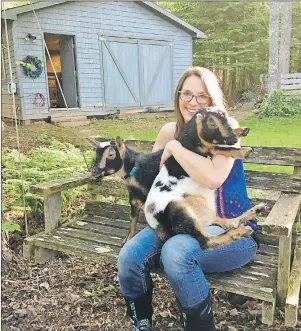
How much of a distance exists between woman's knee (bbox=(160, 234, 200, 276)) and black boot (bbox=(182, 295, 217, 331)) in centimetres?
23

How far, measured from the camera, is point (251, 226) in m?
2.24

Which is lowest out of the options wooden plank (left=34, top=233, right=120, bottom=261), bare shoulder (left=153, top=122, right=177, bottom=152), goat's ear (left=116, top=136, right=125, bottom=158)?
wooden plank (left=34, top=233, right=120, bottom=261)

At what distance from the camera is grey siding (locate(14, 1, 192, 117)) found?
10727mm

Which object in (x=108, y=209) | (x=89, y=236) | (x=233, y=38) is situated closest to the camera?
(x=89, y=236)

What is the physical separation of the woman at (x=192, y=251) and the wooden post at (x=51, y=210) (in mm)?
1115

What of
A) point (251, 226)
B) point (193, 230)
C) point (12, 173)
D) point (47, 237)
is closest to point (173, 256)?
point (193, 230)

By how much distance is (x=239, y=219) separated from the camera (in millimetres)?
2209

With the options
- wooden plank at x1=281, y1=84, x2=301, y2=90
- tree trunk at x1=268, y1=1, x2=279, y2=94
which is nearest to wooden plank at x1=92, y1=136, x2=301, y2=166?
wooden plank at x1=281, y1=84, x2=301, y2=90

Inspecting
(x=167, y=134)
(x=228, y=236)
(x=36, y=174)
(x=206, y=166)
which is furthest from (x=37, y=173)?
(x=228, y=236)

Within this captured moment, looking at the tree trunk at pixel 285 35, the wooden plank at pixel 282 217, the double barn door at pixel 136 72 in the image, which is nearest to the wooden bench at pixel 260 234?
the wooden plank at pixel 282 217

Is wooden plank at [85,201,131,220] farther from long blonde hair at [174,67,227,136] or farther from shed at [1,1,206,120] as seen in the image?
shed at [1,1,206,120]

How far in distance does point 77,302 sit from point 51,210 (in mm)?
818

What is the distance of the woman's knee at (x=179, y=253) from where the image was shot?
1946mm

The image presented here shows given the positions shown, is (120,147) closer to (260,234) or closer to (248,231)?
(248,231)
